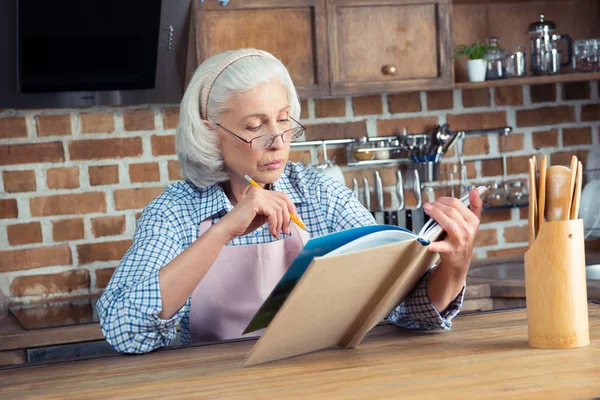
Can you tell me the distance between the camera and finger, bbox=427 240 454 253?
1364 millimetres

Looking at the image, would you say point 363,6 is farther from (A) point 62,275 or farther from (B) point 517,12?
(A) point 62,275

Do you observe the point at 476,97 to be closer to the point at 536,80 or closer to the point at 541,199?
the point at 536,80

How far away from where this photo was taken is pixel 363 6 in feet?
9.16

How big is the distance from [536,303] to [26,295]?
6.63 feet

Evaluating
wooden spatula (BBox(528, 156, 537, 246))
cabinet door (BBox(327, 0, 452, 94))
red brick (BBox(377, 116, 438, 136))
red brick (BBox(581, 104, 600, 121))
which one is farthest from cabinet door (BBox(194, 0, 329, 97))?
wooden spatula (BBox(528, 156, 537, 246))

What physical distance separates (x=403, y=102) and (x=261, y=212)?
1.74m

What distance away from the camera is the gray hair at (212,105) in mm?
1817

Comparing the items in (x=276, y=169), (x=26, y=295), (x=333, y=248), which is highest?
(x=276, y=169)

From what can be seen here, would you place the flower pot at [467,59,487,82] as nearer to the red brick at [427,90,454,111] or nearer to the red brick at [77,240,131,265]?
the red brick at [427,90,454,111]

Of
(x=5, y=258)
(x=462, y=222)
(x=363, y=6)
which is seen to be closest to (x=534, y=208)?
A: (x=462, y=222)

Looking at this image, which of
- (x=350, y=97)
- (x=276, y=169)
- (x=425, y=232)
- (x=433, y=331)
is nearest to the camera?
(x=425, y=232)

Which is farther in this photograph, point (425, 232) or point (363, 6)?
point (363, 6)

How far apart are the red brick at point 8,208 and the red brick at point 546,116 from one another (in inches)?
73.6

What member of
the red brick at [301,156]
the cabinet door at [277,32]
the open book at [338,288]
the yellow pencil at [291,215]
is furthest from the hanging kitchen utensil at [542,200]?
the red brick at [301,156]
